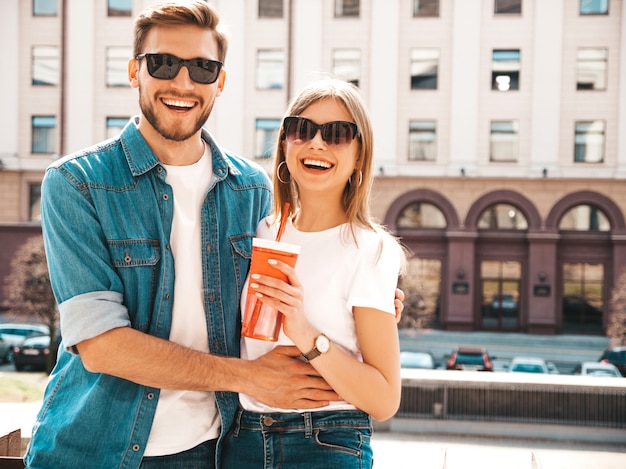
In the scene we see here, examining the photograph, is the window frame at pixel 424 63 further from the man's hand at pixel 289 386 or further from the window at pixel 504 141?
the man's hand at pixel 289 386

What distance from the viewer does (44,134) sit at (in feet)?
91.6

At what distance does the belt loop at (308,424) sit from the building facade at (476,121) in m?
23.3

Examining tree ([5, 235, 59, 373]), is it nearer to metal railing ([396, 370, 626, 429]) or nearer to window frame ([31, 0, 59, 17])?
window frame ([31, 0, 59, 17])

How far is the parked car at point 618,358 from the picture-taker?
57.8 ft

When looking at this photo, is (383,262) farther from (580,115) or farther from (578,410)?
(580,115)

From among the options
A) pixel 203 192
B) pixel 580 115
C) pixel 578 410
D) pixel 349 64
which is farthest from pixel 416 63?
pixel 203 192

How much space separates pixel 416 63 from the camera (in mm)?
26516

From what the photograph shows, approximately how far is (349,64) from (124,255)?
2540cm

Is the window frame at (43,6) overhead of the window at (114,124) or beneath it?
overhead

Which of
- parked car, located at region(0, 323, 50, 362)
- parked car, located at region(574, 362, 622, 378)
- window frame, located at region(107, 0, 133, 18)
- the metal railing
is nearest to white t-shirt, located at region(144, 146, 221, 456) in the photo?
the metal railing

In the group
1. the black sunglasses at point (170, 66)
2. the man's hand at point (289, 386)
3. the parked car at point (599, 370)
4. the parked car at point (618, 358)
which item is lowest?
the parked car at point (618, 358)

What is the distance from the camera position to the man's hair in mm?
2436

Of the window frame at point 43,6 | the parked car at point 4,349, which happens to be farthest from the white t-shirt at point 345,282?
the window frame at point 43,6

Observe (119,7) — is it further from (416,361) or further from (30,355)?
(416,361)
